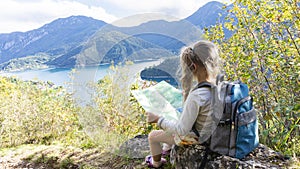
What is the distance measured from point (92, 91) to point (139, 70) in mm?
446

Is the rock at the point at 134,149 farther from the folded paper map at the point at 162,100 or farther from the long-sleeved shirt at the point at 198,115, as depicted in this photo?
the long-sleeved shirt at the point at 198,115

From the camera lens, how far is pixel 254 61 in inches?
103

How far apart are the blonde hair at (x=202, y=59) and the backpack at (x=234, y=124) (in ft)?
0.28

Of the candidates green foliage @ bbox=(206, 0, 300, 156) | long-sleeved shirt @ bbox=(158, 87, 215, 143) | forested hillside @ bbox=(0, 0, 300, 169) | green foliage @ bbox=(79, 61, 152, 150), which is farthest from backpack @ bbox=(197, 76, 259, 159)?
green foliage @ bbox=(79, 61, 152, 150)

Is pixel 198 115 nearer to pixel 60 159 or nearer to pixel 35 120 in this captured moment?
pixel 60 159

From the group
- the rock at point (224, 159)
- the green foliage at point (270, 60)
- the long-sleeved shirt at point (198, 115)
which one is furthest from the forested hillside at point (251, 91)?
the long-sleeved shirt at point (198, 115)

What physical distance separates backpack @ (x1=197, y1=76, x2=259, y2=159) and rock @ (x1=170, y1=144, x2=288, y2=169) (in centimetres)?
5

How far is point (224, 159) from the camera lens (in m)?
1.74

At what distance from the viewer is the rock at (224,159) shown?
173cm

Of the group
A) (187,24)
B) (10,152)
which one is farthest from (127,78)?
(10,152)

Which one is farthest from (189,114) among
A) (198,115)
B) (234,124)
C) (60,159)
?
(60,159)

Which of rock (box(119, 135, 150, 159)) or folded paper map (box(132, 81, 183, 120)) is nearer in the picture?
folded paper map (box(132, 81, 183, 120))

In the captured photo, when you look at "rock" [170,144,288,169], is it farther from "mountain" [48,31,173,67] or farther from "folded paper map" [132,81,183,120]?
"mountain" [48,31,173,67]

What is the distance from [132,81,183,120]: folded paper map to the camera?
2.00m
